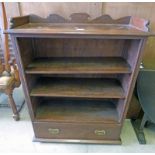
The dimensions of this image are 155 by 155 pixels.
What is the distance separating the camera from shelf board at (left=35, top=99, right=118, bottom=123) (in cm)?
154

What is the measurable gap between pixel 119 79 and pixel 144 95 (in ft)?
0.99

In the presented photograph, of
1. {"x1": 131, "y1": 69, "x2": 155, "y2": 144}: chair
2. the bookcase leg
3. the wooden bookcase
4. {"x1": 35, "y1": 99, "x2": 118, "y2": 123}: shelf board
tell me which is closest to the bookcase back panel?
the wooden bookcase

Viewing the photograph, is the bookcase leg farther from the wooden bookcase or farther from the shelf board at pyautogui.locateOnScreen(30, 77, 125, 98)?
the shelf board at pyautogui.locateOnScreen(30, 77, 125, 98)

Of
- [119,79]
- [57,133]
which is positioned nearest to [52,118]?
[57,133]

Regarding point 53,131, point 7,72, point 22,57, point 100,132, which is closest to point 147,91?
point 100,132

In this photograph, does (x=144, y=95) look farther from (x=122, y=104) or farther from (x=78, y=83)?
(x=78, y=83)

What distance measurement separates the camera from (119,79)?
1.55 metres

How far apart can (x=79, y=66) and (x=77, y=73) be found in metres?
0.07

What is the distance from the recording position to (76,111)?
1618mm

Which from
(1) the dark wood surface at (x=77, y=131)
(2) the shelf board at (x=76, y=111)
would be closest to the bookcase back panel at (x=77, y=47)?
(2) the shelf board at (x=76, y=111)

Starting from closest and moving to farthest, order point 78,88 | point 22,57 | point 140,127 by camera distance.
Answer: point 22,57 → point 78,88 → point 140,127

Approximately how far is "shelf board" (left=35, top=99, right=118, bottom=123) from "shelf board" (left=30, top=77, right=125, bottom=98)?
11.0 inches

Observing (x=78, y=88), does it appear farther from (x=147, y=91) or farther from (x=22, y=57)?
(x=147, y=91)

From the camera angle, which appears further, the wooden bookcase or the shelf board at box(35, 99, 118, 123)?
the shelf board at box(35, 99, 118, 123)
